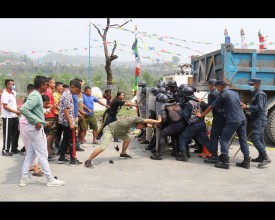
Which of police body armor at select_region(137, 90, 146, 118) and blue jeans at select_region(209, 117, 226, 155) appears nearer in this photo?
blue jeans at select_region(209, 117, 226, 155)

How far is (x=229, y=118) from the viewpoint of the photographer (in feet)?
19.9

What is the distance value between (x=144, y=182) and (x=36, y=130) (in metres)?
1.77

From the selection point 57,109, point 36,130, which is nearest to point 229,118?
point 36,130

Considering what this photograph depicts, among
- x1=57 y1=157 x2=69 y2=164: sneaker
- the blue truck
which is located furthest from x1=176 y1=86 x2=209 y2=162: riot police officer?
x1=57 y1=157 x2=69 y2=164: sneaker

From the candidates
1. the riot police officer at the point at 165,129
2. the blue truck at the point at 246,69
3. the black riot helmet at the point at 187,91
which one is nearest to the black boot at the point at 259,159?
the riot police officer at the point at 165,129

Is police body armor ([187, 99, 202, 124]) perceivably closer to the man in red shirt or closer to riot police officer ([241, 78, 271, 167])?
riot police officer ([241, 78, 271, 167])

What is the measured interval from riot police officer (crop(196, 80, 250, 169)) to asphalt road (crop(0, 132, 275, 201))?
0.22m

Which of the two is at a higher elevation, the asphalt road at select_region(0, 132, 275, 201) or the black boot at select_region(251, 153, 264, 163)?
the black boot at select_region(251, 153, 264, 163)

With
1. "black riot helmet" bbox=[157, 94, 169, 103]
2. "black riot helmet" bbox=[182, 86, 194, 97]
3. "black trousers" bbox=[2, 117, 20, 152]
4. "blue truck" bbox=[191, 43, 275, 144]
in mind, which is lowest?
"black trousers" bbox=[2, 117, 20, 152]

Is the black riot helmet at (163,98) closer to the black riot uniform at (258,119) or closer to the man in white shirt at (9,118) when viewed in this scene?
the black riot uniform at (258,119)

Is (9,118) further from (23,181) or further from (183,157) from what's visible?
(183,157)

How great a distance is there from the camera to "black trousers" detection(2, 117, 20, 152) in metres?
7.13

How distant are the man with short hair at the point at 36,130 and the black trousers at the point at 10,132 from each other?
2.41 m

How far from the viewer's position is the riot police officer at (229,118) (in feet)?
19.9
